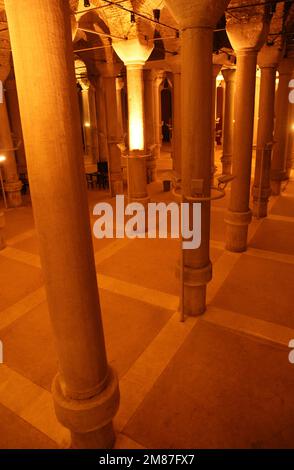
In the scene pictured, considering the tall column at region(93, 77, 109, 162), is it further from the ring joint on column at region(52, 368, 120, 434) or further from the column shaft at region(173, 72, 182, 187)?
the ring joint on column at region(52, 368, 120, 434)

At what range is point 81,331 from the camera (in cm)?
256

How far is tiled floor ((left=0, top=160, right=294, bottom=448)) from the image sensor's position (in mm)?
3332

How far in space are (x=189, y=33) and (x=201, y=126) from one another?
1057 mm

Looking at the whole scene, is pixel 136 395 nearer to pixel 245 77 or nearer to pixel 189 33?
pixel 189 33

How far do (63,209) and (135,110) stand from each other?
A: 6.21 metres

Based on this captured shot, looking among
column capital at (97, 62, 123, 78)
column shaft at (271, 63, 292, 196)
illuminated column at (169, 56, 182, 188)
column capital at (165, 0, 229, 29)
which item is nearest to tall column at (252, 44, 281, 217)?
illuminated column at (169, 56, 182, 188)

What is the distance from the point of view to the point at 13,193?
36.0ft

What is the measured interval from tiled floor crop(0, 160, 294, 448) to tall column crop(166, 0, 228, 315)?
945 mm

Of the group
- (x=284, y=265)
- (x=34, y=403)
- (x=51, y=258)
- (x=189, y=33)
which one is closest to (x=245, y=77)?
(x=189, y=33)

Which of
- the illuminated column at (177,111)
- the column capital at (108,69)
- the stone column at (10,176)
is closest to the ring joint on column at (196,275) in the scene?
the illuminated column at (177,111)

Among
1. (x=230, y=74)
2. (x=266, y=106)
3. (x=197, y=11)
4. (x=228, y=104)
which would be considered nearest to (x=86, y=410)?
(x=197, y=11)

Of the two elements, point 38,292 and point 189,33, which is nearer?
point 189,33

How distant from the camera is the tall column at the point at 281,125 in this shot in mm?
11234

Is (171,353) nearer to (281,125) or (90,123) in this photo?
(281,125)
